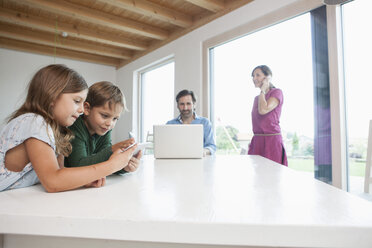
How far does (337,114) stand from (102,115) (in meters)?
1.88

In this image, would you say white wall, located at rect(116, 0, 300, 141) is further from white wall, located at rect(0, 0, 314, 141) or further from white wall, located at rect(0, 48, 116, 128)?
white wall, located at rect(0, 48, 116, 128)

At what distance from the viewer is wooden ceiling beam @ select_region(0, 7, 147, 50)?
11.2 ft

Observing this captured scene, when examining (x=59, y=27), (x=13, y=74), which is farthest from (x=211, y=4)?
(x=13, y=74)

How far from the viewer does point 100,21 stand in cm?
346

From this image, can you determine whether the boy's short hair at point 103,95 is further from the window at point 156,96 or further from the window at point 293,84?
the window at point 156,96

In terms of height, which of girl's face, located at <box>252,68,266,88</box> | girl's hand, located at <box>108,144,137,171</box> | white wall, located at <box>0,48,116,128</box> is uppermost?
white wall, located at <box>0,48,116,128</box>

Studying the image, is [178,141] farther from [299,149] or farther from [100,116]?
[299,149]

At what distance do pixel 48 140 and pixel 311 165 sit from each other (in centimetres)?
221

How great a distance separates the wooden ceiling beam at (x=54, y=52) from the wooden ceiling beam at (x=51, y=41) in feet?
1.10

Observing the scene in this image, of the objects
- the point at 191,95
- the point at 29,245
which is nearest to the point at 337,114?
the point at 191,95

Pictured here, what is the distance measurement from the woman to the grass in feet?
0.95

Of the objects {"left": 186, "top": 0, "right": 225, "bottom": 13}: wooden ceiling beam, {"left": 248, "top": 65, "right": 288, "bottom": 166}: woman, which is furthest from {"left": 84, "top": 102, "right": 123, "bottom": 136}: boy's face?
{"left": 186, "top": 0, "right": 225, "bottom": 13}: wooden ceiling beam

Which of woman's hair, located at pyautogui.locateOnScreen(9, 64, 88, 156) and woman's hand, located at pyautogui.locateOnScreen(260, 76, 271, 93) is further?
woman's hand, located at pyautogui.locateOnScreen(260, 76, 271, 93)

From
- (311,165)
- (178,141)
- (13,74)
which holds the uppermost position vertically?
(13,74)
